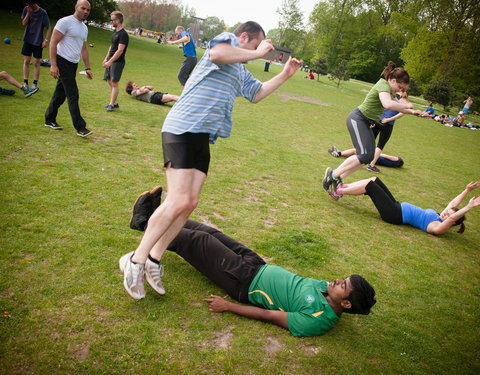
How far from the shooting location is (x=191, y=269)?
3.53m

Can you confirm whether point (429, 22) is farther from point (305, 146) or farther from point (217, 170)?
point (217, 170)

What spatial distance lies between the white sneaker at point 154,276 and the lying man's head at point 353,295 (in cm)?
157

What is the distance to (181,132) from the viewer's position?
2.79 metres

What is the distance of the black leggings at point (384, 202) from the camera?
561 cm

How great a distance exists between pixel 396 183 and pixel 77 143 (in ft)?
24.3

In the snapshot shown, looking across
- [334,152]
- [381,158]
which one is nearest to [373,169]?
[381,158]

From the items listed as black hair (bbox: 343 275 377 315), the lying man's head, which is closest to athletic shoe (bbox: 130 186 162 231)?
the lying man's head

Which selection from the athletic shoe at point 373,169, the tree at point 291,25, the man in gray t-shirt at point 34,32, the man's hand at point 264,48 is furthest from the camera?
the tree at point 291,25

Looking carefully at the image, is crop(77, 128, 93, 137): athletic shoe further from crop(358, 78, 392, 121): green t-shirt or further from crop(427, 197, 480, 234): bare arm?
crop(427, 197, 480, 234): bare arm

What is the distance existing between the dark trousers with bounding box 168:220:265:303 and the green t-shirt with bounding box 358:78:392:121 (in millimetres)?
4248

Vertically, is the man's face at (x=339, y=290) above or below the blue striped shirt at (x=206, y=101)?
below

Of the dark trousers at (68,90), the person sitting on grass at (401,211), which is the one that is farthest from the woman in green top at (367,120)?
the dark trousers at (68,90)

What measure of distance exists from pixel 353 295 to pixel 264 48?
2.29 m

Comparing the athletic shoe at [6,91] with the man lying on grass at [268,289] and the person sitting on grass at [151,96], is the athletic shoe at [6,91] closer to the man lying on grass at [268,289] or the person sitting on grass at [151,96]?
the person sitting on grass at [151,96]
